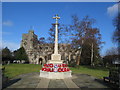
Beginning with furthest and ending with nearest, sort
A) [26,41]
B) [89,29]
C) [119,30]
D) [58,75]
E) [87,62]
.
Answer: [26,41] < [87,62] < [89,29] < [119,30] < [58,75]

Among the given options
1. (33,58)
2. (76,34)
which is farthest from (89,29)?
(33,58)

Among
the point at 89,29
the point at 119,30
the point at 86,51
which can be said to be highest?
the point at 89,29

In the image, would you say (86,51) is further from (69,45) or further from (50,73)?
A: (50,73)

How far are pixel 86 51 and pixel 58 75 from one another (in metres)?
34.5

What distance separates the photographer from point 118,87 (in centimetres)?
774

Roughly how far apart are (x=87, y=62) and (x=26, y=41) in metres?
35.0

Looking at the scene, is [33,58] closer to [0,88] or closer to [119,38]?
[119,38]

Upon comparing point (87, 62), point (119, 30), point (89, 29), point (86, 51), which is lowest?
A: point (87, 62)

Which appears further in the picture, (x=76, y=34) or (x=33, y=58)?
(x=33, y=58)

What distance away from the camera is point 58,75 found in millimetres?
12445

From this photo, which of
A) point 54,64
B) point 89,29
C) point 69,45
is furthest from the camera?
point 69,45

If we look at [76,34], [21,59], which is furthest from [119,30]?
[21,59]

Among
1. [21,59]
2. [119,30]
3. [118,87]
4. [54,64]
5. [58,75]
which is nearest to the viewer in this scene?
[118,87]

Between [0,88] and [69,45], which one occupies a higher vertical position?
[69,45]
